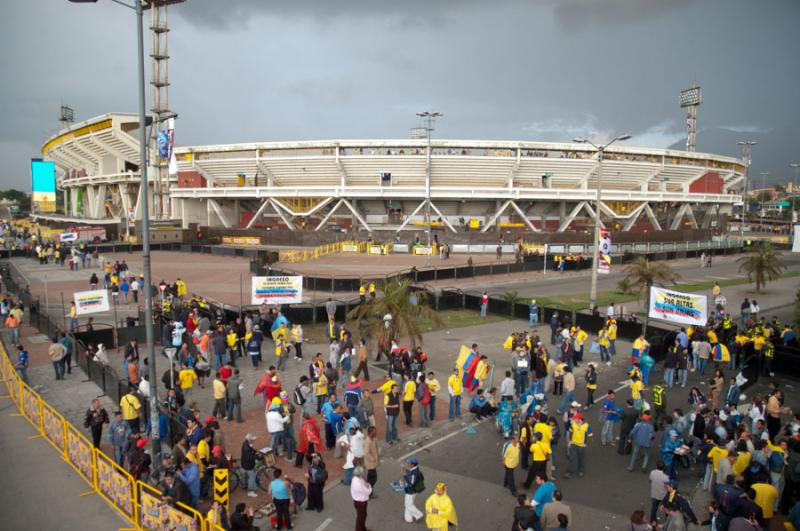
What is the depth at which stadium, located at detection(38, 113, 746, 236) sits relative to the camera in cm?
6381

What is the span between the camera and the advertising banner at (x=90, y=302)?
742 inches

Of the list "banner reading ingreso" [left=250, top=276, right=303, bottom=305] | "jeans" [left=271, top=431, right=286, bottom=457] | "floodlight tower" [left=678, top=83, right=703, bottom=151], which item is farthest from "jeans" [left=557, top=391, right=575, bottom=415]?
"floodlight tower" [left=678, top=83, right=703, bottom=151]

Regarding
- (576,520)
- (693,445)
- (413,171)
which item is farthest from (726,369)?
(413,171)

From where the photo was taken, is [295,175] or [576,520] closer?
[576,520]

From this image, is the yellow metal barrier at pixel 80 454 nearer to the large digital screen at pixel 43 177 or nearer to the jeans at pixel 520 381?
the jeans at pixel 520 381

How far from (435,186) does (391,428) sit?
55642mm

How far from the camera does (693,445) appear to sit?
34.1 ft

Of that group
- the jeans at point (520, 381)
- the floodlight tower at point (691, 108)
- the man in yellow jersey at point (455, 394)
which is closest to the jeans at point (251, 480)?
the man in yellow jersey at point (455, 394)

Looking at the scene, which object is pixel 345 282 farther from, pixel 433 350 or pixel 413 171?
pixel 413 171

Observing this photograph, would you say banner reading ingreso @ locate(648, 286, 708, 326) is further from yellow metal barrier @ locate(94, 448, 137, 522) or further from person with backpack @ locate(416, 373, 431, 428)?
yellow metal barrier @ locate(94, 448, 137, 522)

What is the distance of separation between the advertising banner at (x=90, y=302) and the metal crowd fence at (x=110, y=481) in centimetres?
687

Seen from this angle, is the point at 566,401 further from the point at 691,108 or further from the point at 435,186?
the point at 691,108

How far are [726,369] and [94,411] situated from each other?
18332mm

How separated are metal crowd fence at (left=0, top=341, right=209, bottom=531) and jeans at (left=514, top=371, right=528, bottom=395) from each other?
30.5 feet
